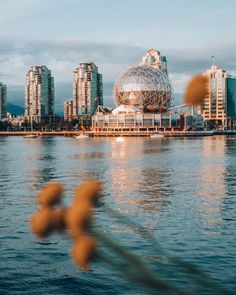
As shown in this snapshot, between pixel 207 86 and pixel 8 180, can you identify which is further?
pixel 8 180

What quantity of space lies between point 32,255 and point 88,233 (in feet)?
46.7

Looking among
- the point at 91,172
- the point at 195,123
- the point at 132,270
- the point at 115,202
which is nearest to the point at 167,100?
the point at 195,123

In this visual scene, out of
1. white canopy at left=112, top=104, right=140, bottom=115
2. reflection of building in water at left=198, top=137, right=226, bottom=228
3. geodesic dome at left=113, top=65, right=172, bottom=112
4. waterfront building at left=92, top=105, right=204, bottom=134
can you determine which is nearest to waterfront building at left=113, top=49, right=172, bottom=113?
geodesic dome at left=113, top=65, right=172, bottom=112

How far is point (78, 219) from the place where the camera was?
179 centimetres

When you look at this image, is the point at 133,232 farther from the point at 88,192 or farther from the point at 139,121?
the point at 139,121

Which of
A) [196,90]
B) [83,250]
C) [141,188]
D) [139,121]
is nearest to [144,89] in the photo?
[139,121]

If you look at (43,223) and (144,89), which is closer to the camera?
(43,223)

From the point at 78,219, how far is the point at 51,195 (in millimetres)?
227

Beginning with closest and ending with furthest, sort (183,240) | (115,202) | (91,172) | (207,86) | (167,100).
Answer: (207,86) → (183,240) → (115,202) → (91,172) → (167,100)

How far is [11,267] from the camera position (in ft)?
46.6

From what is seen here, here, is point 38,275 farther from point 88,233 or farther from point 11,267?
point 88,233

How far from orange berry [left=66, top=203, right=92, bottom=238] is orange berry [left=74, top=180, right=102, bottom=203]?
46 mm

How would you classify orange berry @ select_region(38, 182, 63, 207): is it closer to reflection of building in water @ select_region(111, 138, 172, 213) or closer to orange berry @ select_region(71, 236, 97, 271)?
orange berry @ select_region(71, 236, 97, 271)

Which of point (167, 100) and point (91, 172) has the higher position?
point (167, 100)
